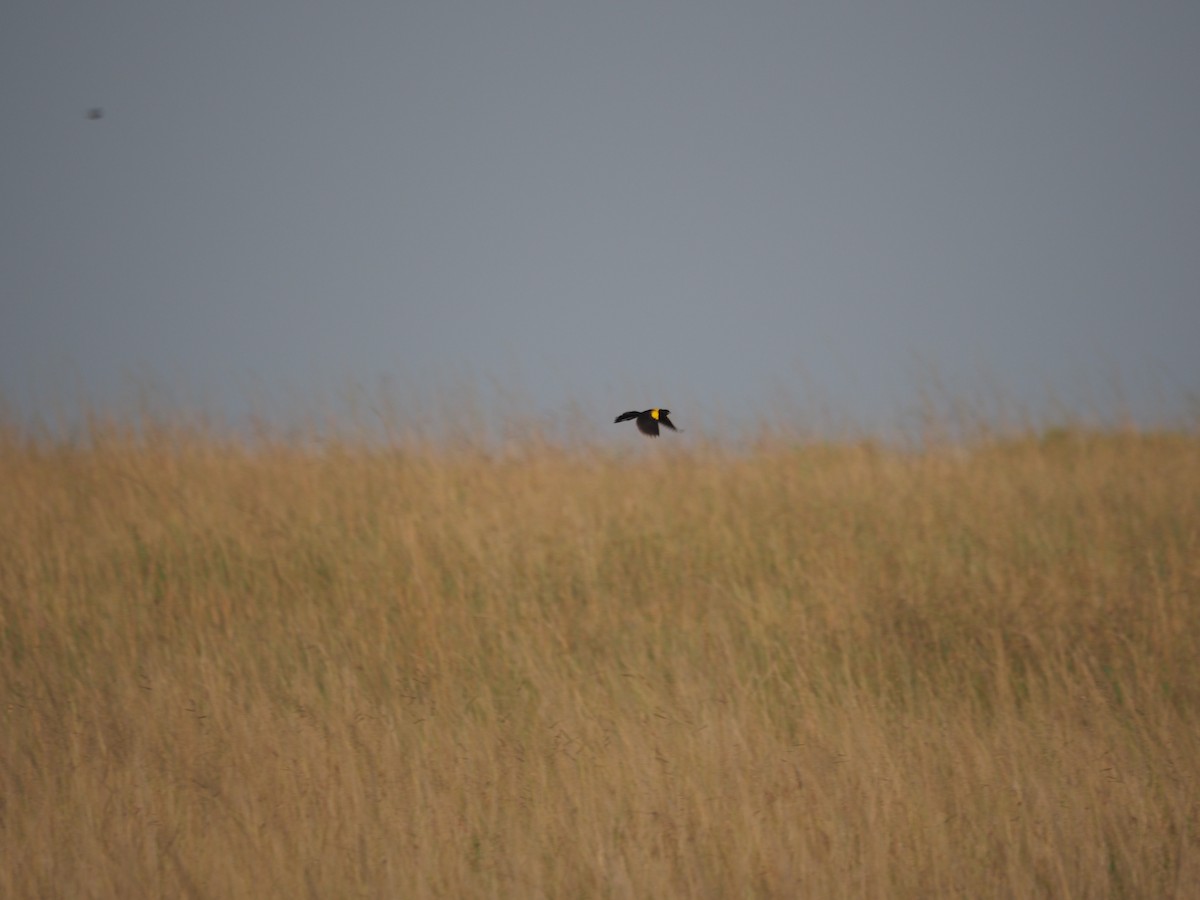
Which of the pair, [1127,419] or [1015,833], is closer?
[1015,833]

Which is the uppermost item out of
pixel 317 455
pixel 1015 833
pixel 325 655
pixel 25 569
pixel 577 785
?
pixel 317 455

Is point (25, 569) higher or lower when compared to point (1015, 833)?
higher

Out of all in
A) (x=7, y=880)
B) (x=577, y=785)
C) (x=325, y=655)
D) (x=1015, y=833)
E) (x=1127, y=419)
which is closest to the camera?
(x=7, y=880)

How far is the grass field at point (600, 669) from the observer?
2.96 meters

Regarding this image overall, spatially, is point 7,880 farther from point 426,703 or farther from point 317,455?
point 317,455

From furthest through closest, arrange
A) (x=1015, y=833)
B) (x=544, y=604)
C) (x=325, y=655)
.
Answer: (x=544, y=604) < (x=325, y=655) < (x=1015, y=833)

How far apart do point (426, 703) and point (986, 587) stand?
119 inches

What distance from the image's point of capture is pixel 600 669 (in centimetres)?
452

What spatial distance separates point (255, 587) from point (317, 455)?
1.86m

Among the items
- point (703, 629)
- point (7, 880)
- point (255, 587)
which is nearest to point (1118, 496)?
point (703, 629)

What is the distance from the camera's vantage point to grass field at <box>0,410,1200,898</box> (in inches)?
116

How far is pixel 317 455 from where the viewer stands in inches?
288

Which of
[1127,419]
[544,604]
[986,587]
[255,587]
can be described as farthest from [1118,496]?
[255,587]

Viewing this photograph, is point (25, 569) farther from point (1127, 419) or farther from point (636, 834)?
point (1127, 419)
